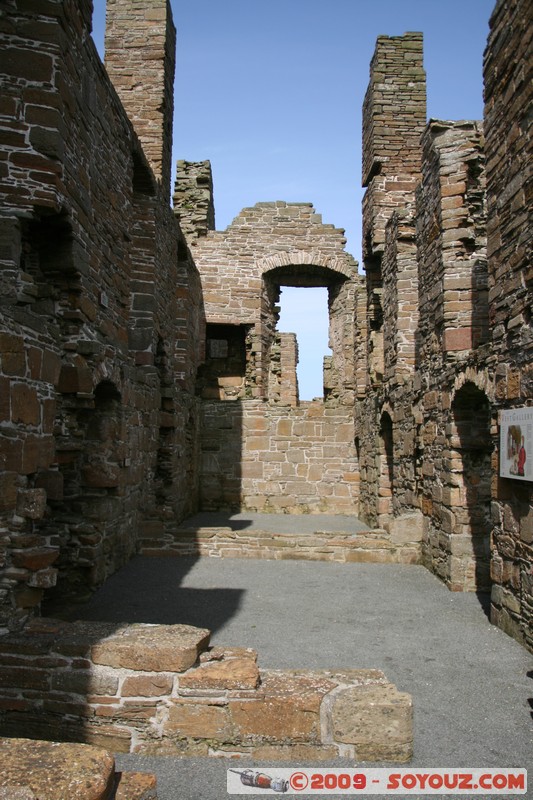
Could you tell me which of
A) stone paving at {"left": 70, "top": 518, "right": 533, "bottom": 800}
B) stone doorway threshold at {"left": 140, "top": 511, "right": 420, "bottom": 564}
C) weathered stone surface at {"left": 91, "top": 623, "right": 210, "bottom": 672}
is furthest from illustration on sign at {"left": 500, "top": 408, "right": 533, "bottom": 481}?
stone doorway threshold at {"left": 140, "top": 511, "right": 420, "bottom": 564}

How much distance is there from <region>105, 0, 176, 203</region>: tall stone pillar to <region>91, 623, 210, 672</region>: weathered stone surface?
8475 millimetres

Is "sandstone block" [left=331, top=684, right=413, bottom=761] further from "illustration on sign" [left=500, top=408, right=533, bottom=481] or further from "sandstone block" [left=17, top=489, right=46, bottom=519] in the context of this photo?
"sandstone block" [left=17, top=489, right=46, bottom=519]

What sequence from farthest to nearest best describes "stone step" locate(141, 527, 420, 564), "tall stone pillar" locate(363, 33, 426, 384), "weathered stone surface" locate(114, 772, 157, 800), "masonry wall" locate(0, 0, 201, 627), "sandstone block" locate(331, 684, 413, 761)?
1. "tall stone pillar" locate(363, 33, 426, 384)
2. "stone step" locate(141, 527, 420, 564)
3. "masonry wall" locate(0, 0, 201, 627)
4. "sandstone block" locate(331, 684, 413, 761)
5. "weathered stone surface" locate(114, 772, 157, 800)

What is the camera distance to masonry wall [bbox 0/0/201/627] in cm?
474

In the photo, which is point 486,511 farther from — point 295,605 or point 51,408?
point 51,408

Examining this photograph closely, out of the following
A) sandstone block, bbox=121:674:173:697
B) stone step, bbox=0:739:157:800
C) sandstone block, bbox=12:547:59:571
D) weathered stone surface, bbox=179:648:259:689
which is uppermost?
sandstone block, bbox=12:547:59:571

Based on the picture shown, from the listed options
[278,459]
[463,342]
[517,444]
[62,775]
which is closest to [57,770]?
[62,775]

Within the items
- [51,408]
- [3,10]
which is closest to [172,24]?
[3,10]

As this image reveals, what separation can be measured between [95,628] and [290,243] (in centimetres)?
1439

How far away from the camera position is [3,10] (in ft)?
18.2

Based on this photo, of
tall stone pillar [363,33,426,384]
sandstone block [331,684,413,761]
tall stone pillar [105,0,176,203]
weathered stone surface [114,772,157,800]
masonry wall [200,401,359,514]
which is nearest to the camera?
weathered stone surface [114,772,157,800]

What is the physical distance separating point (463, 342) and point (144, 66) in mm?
7650

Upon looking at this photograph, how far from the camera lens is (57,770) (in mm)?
2545

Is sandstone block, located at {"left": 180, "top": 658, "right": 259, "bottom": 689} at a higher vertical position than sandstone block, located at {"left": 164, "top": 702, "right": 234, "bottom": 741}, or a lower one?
higher
